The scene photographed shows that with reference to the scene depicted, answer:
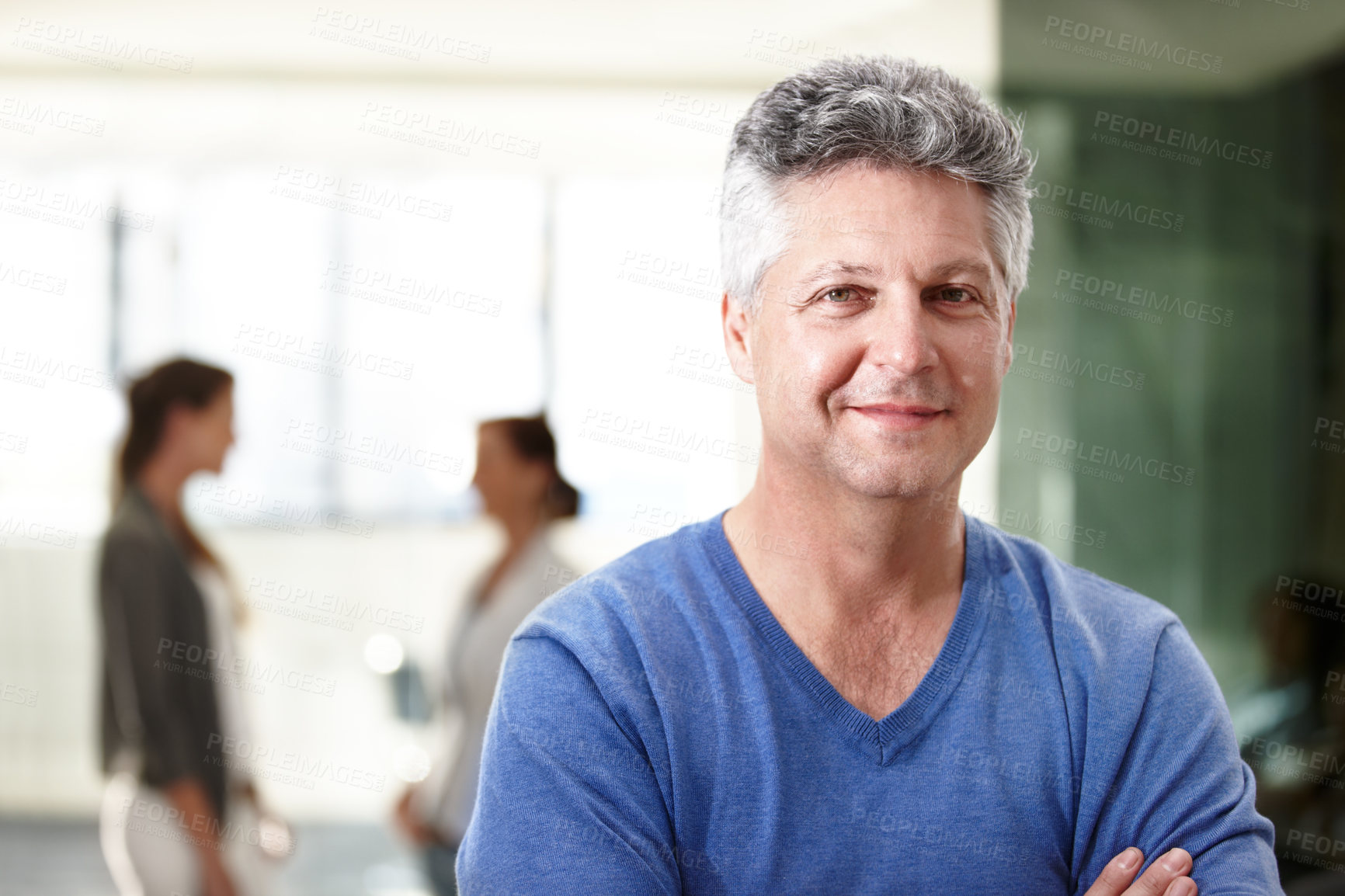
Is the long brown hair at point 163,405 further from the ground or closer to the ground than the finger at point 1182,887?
further from the ground

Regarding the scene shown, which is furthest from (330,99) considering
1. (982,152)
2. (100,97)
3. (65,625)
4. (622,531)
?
(982,152)

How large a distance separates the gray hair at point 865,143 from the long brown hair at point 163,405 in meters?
2.07

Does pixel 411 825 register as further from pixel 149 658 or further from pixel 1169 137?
pixel 1169 137

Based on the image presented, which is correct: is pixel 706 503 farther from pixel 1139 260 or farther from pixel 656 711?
pixel 656 711

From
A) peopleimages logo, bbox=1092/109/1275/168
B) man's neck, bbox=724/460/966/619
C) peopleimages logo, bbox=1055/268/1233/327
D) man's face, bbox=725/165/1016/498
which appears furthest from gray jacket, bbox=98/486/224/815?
peopleimages logo, bbox=1092/109/1275/168

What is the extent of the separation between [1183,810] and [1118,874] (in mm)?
99

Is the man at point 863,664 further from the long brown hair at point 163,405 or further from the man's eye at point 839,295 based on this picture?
the long brown hair at point 163,405

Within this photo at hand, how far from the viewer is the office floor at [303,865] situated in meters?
3.97

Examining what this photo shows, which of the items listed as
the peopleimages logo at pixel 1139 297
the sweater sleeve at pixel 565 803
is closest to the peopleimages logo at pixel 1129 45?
the peopleimages logo at pixel 1139 297

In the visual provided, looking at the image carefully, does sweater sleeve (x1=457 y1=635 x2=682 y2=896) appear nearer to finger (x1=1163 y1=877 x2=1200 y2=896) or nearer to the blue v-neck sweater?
the blue v-neck sweater

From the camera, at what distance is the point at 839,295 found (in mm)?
1146

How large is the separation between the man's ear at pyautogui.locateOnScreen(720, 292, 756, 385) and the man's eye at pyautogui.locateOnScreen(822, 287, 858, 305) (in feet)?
0.48

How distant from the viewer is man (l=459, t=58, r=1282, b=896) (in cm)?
108

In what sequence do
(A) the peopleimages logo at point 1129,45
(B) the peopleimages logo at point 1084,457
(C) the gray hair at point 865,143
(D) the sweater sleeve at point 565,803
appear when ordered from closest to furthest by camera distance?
(D) the sweater sleeve at point 565,803
(C) the gray hair at point 865,143
(A) the peopleimages logo at point 1129,45
(B) the peopleimages logo at point 1084,457
